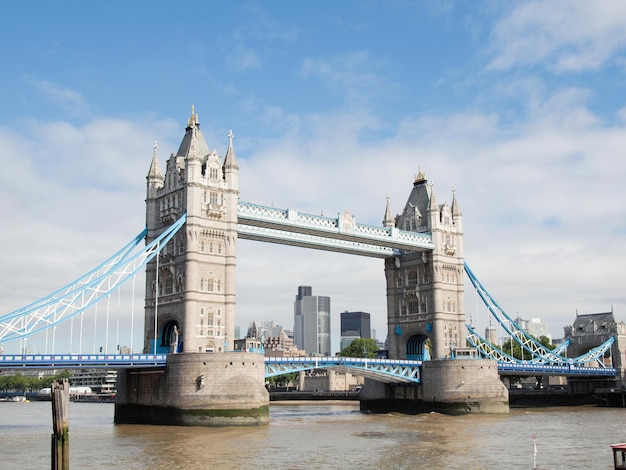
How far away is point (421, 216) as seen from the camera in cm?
7288

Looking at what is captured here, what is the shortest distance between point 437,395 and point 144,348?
2466cm

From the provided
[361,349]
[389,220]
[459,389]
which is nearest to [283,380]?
[361,349]

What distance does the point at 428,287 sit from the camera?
70250 millimetres

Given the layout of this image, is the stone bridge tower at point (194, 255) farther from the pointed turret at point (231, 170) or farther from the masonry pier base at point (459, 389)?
the masonry pier base at point (459, 389)

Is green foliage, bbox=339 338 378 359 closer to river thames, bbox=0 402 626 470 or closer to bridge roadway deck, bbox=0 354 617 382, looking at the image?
bridge roadway deck, bbox=0 354 617 382

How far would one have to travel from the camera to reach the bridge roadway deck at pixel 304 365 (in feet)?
146

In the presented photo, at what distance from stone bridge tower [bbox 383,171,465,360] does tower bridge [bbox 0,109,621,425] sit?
0.37 ft

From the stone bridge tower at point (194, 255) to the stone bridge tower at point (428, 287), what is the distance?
2245cm

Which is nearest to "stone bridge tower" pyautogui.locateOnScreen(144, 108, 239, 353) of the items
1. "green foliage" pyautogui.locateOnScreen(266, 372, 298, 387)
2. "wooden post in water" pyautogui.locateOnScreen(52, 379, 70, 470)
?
"wooden post in water" pyautogui.locateOnScreen(52, 379, 70, 470)

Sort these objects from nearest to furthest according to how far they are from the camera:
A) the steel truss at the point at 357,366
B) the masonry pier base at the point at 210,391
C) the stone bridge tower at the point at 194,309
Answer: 1. the masonry pier base at the point at 210,391
2. the stone bridge tower at the point at 194,309
3. the steel truss at the point at 357,366

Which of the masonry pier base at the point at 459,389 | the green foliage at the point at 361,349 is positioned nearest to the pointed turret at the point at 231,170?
the masonry pier base at the point at 459,389

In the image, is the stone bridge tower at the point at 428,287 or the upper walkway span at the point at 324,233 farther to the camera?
the stone bridge tower at the point at 428,287

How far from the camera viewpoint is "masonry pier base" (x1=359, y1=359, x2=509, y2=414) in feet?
203

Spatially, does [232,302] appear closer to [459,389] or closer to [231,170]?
[231,170]
